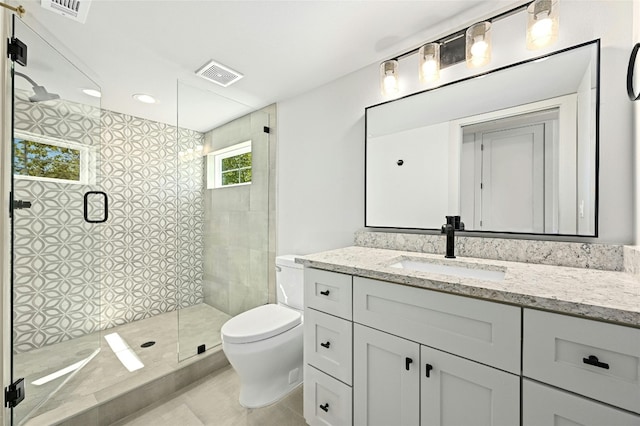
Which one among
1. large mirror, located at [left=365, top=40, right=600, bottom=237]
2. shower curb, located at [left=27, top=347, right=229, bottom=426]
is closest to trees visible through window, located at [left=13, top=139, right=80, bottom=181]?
shower curb, located at [left=27, top=347, right=229, bottom=426]

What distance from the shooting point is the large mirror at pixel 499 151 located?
111cm

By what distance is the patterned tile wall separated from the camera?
158 cm

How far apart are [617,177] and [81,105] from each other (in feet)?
10.4

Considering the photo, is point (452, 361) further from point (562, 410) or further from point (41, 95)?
point (41, 95)

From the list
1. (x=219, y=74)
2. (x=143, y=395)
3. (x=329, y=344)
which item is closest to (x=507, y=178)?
(x=329, y=344)

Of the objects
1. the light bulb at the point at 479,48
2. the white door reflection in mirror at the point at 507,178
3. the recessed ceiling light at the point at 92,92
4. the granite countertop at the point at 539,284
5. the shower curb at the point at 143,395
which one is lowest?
the shower curb at the point at 143,395

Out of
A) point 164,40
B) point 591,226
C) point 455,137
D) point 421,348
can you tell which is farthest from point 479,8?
point 164,40

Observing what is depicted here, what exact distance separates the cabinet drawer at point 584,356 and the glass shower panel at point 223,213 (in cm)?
193

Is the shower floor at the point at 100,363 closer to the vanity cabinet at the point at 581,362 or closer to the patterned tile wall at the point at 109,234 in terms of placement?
the patterned tile wall at the point at 109,234

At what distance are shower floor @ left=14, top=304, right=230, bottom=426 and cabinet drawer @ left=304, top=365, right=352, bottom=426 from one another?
3.46 feet

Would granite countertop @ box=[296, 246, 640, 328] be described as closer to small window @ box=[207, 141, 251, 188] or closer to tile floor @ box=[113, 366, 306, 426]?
tile floor @ box=[113, 366, 306, 426]

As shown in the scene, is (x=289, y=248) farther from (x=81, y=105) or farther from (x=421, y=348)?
(x=81, y=105)

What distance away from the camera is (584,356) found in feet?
2.22

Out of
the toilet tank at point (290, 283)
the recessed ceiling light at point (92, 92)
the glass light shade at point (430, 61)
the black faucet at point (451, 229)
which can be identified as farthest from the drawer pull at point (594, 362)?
the recessed ceiling light at point (92, 92)
